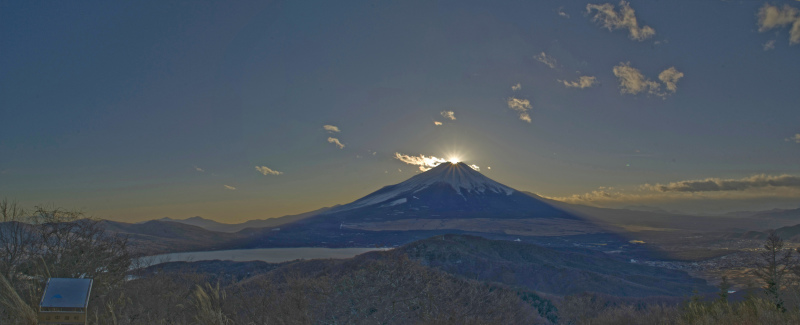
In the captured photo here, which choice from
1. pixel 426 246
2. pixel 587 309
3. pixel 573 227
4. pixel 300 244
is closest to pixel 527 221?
pixel 573 227

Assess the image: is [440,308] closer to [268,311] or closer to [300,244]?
[268,311]

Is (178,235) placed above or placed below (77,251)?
below

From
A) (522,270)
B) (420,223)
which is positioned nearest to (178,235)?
(420,223)

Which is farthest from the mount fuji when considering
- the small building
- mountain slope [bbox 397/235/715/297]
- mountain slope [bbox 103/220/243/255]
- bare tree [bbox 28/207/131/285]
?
the small building

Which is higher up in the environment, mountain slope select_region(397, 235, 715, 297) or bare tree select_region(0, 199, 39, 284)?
bare tree select_region(0, 199, 39, 284)

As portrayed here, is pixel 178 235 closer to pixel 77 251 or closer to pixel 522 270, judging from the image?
pixel 522 270

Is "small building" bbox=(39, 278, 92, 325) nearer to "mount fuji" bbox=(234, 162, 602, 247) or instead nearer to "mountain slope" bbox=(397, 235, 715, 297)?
"mountain slope" bbox=(397, 235, 715, 297)

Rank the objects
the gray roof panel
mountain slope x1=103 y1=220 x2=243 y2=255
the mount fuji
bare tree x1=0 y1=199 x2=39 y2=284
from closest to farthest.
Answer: the gray roof panel → bare tree x1=0 y1=199 x2=39 y2=284 → mountain slope x1=103 y1=220 x2=243 y2=255 → the mount fuji

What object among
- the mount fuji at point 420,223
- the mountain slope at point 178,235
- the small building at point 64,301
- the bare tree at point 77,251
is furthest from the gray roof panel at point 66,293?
the mountain slope at point 178,235
